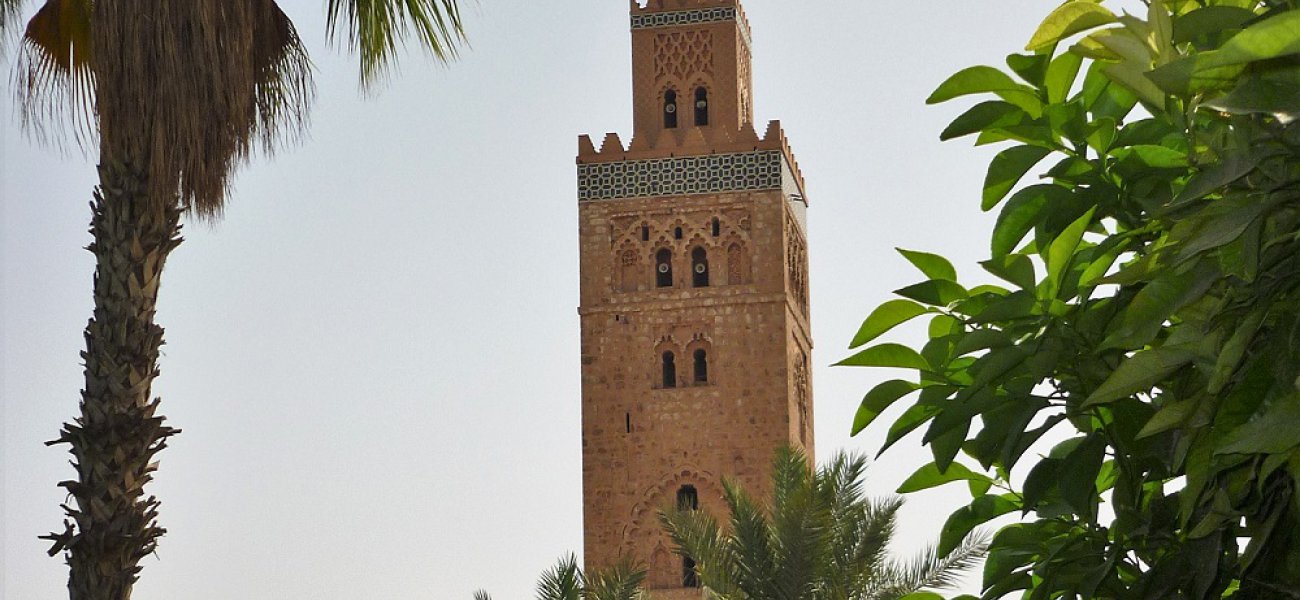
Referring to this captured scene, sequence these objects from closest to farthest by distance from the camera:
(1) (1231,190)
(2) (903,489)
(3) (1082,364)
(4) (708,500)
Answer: (1) (1231,190), (3) (1082,364), (2) (903,489), (4) (708,500)

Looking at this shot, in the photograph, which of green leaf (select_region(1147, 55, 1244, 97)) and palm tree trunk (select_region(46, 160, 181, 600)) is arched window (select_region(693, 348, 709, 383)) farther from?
green leaf (select_region(1147, 55, 1244, 97))

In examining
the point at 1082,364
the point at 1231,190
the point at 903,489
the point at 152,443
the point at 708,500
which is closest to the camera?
the point at 1231,190

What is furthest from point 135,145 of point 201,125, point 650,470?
point 650,470

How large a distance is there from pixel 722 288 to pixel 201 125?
19507 mm

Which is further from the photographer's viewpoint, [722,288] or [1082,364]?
[722,288]

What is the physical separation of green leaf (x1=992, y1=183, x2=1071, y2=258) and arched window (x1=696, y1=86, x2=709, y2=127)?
25069 mm


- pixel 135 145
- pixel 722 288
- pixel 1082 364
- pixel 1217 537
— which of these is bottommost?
pixel 1217 537

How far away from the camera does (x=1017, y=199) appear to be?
2670 millimetres

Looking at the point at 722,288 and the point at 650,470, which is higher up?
the point at 722,288

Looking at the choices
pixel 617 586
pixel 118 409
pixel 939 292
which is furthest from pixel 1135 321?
pixel 617 586

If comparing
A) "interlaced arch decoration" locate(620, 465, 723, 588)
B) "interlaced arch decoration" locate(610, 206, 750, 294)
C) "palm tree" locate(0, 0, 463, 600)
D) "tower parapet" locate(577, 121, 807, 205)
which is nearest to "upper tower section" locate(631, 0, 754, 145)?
"tower parapet" locate(577, 121, 807, 205)

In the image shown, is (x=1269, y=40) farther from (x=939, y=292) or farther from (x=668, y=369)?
(x=668, y=369)

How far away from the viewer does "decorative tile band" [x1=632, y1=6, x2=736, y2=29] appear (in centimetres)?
2755

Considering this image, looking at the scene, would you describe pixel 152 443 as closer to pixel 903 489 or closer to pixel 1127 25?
pixel 903 489
